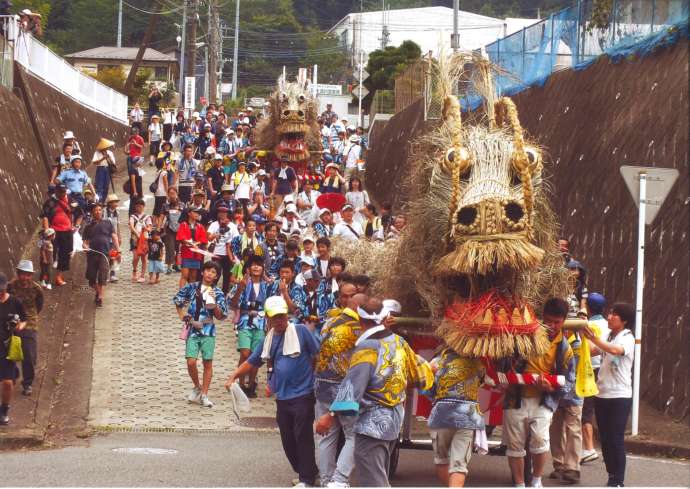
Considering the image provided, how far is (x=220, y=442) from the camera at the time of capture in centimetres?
1336

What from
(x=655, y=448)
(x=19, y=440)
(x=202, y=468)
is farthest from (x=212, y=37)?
(x=202, y=468)

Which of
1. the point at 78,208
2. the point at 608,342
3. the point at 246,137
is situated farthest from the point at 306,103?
the point at 608,342

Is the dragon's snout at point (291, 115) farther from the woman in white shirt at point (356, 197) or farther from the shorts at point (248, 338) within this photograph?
the shorts at point (248, 338)

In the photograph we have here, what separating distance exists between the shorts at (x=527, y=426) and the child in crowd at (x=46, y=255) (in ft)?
35.5

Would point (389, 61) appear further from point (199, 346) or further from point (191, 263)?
point (199, 346)

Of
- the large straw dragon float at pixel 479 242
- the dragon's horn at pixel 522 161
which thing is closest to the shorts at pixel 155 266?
the large straw dragon float at pixel 479 242

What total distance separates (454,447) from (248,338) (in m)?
5.73

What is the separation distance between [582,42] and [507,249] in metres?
11.5

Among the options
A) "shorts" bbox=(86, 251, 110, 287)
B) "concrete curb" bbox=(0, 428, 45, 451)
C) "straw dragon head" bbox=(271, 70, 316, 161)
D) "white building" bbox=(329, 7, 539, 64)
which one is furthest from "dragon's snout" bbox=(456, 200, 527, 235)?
"white building" bbox=(329, 7, 539, 64)

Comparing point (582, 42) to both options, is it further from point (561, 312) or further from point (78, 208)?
point (561, 312)

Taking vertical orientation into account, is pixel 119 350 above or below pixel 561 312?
below

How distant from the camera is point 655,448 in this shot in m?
13.1

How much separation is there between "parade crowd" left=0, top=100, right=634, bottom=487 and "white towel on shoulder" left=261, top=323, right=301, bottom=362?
0.01 meters

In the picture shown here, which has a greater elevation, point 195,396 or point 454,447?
point 454,447
